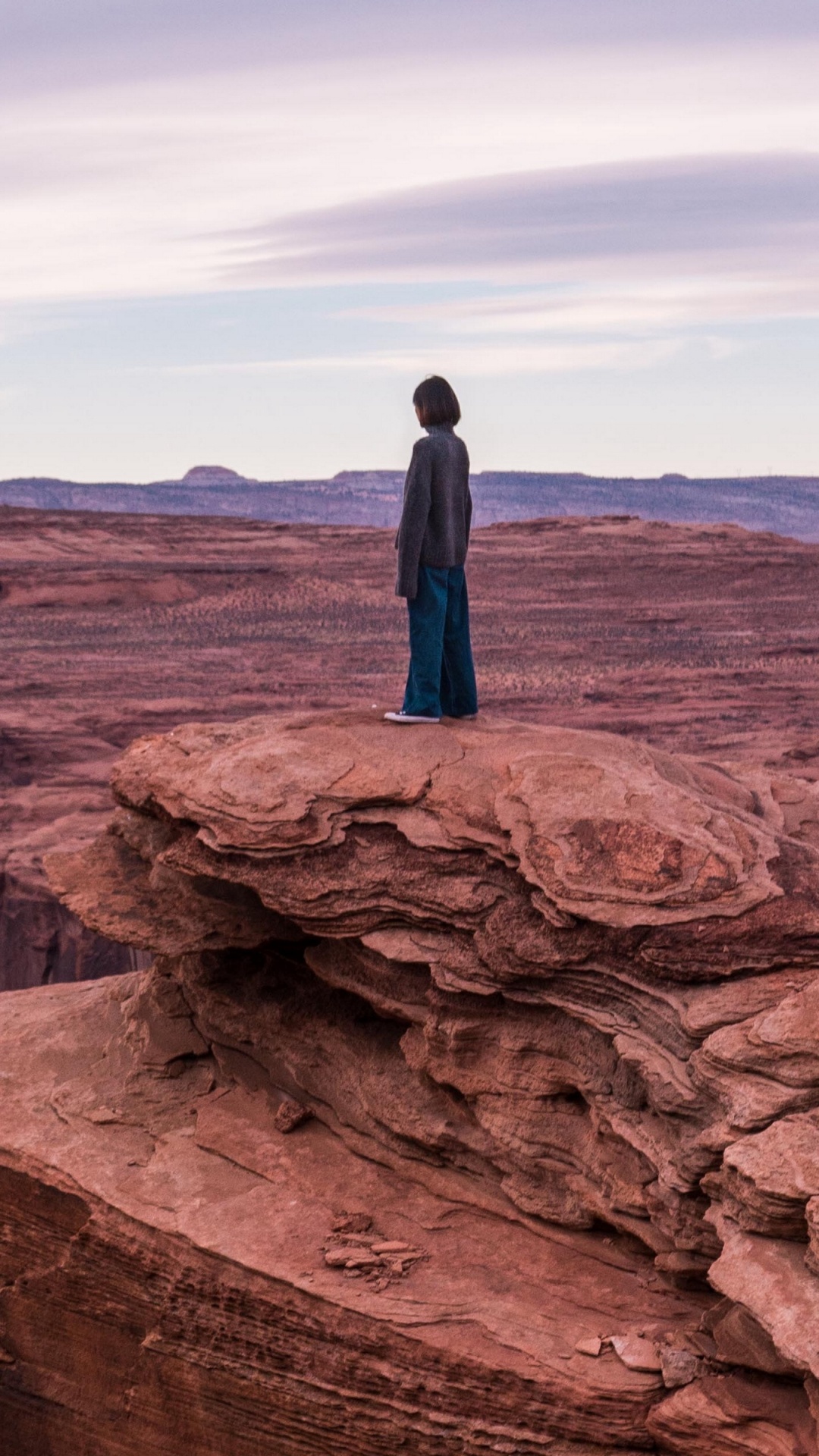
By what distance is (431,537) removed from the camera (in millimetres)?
7816

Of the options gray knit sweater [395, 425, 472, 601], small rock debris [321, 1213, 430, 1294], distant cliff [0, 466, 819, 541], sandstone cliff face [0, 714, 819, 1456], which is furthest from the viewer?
distant cliff [0, 466, 819, 541]

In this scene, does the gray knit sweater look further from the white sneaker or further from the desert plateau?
the desert plateau

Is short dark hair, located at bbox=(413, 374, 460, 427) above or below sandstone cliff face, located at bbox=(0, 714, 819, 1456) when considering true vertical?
above

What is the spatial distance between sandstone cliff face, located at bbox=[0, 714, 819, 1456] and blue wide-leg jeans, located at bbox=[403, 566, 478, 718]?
268 mm

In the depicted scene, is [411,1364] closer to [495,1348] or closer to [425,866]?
[495,1348]

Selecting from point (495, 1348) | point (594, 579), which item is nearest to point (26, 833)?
point (495, 1348)

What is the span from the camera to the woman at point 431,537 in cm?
772

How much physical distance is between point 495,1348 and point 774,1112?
5.00 feet

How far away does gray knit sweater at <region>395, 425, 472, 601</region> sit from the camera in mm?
7699

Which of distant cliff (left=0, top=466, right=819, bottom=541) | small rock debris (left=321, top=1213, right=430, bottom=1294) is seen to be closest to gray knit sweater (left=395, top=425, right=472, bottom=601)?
small rock debris (left=321, top=1213, right=430, bottom=1294)

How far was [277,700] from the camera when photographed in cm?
2378

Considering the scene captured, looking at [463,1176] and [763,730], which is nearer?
[463,1176]

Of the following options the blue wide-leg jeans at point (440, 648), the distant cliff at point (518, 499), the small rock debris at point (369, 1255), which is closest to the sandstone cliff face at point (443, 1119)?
the small rock debris at point (369, 1255)

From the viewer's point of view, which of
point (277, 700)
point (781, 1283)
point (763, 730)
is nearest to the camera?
point (781, 1283)
